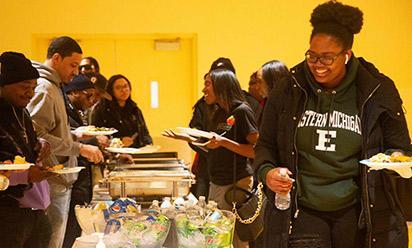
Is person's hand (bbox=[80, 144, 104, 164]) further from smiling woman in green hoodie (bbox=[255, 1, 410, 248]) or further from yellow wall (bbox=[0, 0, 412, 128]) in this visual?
yellow wall (bbox=[0, 0, 412, 128])

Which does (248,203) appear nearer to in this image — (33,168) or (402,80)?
(33,168)

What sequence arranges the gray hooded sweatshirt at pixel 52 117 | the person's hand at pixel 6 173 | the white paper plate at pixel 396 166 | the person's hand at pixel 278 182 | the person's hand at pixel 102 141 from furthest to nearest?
the person's hand at pixel 102 141, the gray hooded sweatshirt at pixel 52 117, the person's hand at pixel 6 173, the person's hand at pixel 278 182, the white paper plate at pixel 396 166

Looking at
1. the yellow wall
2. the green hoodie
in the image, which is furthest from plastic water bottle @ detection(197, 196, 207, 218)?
the yellow wall

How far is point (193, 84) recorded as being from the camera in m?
6.05

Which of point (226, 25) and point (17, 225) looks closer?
point (17, 225)

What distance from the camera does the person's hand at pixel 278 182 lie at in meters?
1.78

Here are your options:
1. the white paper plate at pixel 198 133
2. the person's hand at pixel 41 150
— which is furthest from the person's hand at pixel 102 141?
the person's hand at pixel 41 150

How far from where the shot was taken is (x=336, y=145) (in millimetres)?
1809

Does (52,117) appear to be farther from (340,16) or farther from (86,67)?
(86,67)

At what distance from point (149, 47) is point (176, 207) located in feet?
13.2

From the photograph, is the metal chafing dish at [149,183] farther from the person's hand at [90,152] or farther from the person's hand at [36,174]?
the person's hand at [36,174]

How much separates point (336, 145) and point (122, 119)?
2715 millimetres

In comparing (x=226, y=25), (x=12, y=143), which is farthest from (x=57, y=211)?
(x=226, y=25)

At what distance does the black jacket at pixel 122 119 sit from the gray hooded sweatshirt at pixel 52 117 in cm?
117
